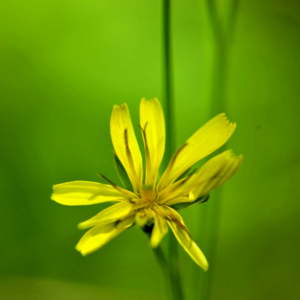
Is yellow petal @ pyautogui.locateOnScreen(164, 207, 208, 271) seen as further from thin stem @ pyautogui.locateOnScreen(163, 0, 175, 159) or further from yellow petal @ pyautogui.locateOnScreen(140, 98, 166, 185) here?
thin stem @ pyautogui.locateOnScreen(163, 0, 175, 159)

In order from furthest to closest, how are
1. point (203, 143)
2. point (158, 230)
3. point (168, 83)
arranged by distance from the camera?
point (168, 83) → point (203, 143) → point (158, 230)

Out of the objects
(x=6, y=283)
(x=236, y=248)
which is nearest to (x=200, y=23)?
(x=236, y=248)

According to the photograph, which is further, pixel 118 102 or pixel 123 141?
pixel 118 102

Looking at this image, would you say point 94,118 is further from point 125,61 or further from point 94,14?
point 94,14

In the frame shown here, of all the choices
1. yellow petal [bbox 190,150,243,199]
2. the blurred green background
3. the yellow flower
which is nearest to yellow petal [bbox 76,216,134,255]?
the yellow flower

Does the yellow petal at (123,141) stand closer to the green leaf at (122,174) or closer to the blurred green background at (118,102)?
the green leaf at (122,174)

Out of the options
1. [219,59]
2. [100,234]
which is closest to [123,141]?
[100,234]

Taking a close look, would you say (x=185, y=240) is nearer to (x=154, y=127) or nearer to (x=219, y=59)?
(x=154, y=127)
